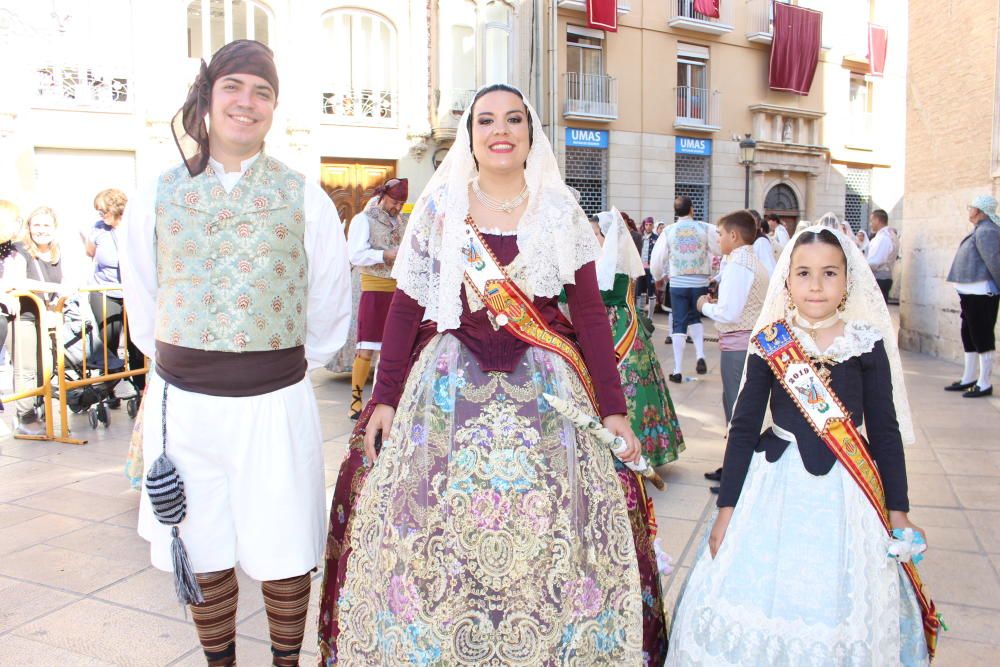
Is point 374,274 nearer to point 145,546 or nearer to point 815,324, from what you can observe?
point 145,546

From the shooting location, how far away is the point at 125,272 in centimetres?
241

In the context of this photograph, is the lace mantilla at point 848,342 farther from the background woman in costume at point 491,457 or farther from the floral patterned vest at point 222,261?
the floral patterned vest at point 222,261

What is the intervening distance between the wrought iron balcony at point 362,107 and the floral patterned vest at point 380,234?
37.4 feet

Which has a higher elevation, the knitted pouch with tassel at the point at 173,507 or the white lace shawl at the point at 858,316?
the white lace shawl at the point at 858,316

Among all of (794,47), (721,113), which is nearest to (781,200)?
(721,113)

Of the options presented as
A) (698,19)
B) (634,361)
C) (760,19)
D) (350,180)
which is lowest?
(634,361)

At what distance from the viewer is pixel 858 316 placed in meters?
2.44

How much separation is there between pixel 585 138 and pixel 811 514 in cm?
1878

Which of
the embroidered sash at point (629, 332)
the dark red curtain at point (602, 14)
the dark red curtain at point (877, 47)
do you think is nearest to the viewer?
the embroidered sash at point (629, 332)

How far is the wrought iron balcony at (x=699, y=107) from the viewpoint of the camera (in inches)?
854

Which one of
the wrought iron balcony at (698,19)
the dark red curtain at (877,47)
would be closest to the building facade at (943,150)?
the wrought iron balcony at (698,19)

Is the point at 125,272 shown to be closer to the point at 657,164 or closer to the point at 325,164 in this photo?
the point at 325,164

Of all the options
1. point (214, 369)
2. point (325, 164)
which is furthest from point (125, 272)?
point (325, 164)

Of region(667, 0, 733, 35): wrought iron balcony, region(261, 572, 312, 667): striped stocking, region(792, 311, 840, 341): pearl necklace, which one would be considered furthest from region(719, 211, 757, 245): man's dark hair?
region(667, 0, 733, 35): wrought iron balcony
